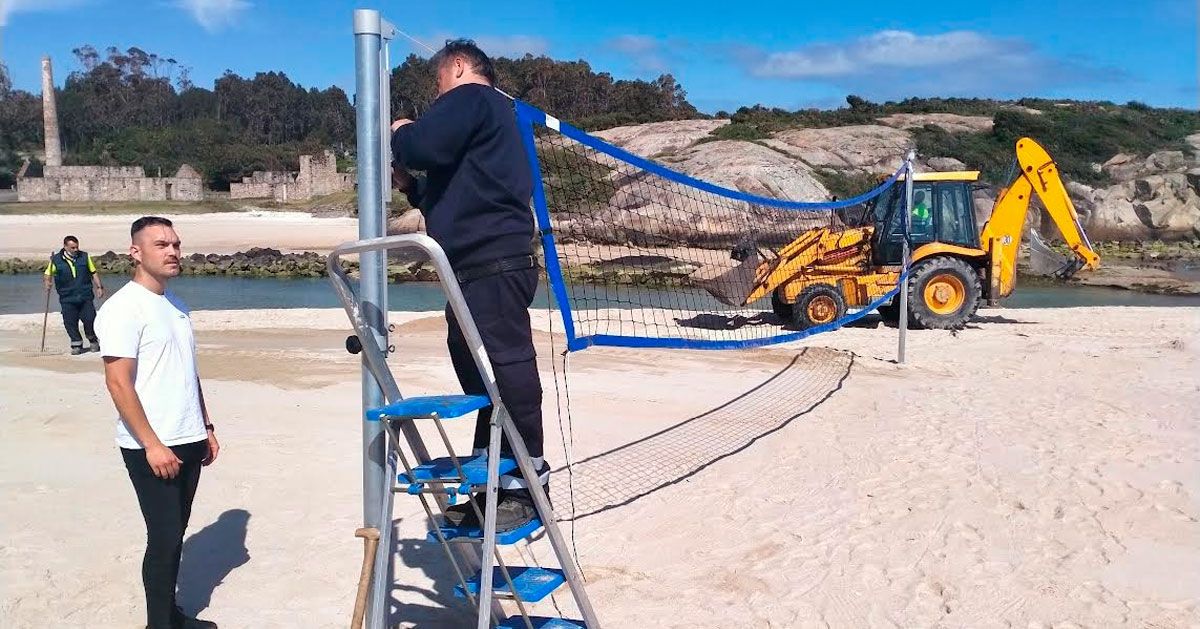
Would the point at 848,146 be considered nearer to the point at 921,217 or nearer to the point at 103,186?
the point at 921,217

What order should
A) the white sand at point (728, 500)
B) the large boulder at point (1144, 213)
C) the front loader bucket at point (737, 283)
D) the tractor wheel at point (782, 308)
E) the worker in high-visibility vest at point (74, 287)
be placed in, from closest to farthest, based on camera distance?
the white sand at point (728, 500) < the worker in high-visibility vest at point (74, 287) < the tractor wheel at point (782, 308) < the front loader bucket at point (737, 283) < the large boulder at point (1144, 213)

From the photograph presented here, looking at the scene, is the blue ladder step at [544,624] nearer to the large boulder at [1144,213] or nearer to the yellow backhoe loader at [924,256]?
the yellow backhoe loader at [924,256]

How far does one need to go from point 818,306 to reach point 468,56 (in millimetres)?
10270

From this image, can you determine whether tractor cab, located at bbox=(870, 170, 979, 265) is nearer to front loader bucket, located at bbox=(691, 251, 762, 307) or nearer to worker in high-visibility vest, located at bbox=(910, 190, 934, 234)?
worker in high-visibility vest, located at bbox=(910, 190, 934, 234)

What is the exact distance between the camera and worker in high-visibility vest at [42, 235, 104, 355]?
1142 cm

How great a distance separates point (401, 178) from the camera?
136 inches

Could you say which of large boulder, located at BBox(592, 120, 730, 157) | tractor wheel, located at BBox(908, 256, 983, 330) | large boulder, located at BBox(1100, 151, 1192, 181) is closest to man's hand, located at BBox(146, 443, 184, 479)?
tractor wheel, located at BBox(908, 256, 983, 330)

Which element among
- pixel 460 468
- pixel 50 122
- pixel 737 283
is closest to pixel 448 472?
pixel 460 468

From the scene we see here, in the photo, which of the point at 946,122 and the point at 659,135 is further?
the point at 946,122

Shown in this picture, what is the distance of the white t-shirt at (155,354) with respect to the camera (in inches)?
131

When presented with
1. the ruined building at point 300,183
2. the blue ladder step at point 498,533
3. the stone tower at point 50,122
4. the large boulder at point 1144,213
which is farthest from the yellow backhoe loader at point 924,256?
the stone tower at point 50,122

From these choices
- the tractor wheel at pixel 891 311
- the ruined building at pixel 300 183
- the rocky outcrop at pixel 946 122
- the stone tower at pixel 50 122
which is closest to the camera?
the tractor wheel at pixel 891 311

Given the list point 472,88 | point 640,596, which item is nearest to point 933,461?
point 640,596

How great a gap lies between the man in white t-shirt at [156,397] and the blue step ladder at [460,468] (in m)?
0.77
